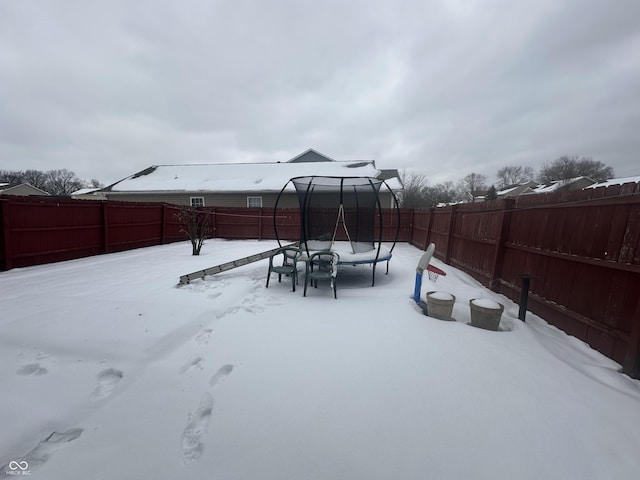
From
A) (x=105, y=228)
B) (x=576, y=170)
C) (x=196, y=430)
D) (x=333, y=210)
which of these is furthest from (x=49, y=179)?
(x=576, y=170)

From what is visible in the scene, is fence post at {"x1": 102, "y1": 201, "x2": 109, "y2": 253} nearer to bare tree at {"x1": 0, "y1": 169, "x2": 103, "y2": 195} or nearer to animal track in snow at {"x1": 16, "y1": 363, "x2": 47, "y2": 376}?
animal track in snow at {"x1": 16, "y1": 363, "x2": 47, "y2": 376}

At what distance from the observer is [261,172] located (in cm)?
1844

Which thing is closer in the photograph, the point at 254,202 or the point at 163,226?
the point at 163,226

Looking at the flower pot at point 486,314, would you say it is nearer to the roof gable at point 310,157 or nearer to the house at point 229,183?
the house at point 229,183

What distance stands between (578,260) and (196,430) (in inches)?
159

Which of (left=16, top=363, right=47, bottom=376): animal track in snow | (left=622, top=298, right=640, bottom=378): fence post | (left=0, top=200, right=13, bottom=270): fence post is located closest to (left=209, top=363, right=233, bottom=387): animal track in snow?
(left=16, top=363, right=47, bottom=376): animal track in snow

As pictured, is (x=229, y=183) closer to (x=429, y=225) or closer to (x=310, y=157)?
(x=310, y=157)

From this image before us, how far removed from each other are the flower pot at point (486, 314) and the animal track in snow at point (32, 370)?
14.5 feet

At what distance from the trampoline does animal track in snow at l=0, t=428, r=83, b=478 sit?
4012 millimetres

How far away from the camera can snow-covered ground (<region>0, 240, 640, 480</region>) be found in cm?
160

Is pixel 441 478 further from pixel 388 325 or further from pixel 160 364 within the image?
pixel 160 364

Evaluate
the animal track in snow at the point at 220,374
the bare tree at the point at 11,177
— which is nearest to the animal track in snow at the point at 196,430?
the animal track in snow at the point at 220,374

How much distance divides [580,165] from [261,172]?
175 ft

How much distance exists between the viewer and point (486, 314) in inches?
131
